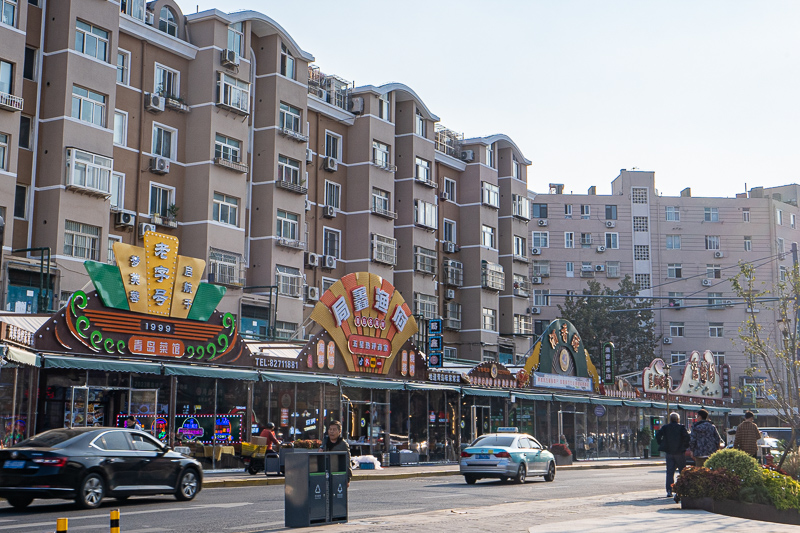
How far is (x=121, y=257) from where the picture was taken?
26.9 meters

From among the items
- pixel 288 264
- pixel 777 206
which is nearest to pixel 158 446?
pixel 288 264

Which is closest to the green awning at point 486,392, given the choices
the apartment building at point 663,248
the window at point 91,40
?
the window at point 91,40

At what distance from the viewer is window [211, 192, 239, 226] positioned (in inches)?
1536

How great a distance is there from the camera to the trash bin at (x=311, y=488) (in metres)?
13.4

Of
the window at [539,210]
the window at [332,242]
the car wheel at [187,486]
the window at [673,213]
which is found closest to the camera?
the car wheel at [187,486]

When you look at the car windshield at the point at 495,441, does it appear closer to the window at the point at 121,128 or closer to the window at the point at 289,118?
the window at the point at 121,128

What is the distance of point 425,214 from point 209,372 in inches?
1050

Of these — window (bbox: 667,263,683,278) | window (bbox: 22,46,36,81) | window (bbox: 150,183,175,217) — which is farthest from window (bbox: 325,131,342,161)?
window (bbox: 667,263,683,278)

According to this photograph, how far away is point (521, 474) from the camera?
26.7 meters

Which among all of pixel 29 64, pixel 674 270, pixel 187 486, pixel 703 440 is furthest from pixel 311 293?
pixel 674 270

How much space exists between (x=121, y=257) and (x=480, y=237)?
106 ft

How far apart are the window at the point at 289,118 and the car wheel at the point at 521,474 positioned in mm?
21594

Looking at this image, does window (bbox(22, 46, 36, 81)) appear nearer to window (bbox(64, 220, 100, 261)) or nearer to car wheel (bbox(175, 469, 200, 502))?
window (bbox(64, 220, 100, 261))

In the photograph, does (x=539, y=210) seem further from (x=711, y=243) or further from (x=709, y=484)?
(x=709, y=484)
